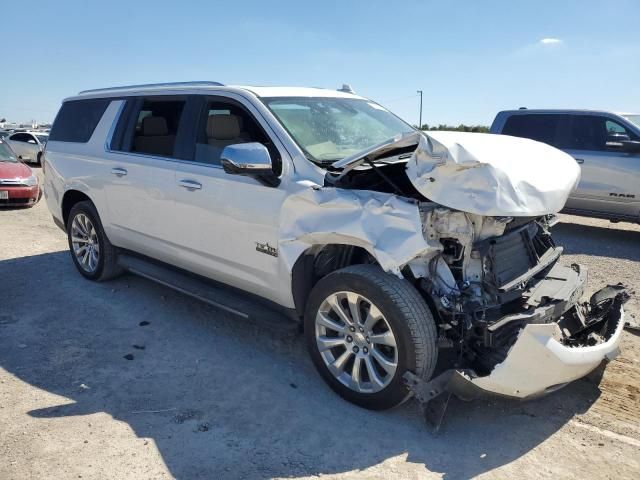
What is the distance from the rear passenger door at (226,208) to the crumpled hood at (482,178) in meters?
1.02

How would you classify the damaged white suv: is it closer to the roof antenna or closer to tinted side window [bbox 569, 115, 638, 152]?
the roof antenna

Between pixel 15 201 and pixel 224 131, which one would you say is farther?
pixel 15 201

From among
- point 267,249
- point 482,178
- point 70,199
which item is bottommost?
point 70,199

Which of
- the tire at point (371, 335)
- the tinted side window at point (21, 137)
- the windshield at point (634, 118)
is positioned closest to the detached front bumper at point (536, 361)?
the tire at point (371, 335)

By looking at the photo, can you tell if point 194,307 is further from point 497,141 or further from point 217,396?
point 497,141

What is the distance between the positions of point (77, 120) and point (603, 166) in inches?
292

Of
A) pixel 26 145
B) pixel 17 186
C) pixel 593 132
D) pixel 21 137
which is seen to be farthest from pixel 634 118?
pixel 21 137

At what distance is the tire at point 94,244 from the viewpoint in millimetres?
5559

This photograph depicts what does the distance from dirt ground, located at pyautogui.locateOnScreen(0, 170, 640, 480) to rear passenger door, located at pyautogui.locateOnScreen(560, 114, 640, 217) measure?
15.3 feet

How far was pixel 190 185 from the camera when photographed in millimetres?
4277

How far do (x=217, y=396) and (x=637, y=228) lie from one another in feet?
29.2

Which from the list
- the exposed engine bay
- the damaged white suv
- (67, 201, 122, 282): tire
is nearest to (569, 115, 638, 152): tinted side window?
the damaged white suv

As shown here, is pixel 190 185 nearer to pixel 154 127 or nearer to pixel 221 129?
pixel 221 129

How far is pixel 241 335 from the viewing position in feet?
14.9
